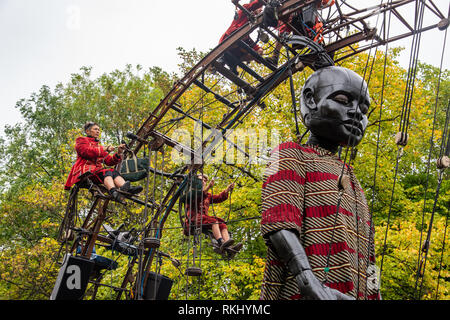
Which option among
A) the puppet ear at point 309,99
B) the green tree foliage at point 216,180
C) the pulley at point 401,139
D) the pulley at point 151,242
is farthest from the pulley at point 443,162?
the pulley at point 151,242

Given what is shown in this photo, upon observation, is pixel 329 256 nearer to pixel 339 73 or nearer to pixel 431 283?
pixel 339 73

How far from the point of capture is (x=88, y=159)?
6160mm

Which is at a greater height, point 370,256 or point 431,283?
point 431,283

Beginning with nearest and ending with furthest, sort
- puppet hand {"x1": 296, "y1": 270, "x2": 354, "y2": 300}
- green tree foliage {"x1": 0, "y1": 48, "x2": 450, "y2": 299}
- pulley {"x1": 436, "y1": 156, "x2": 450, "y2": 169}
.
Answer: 1. puppet hand {"x1": 296, "y1": 270, "x2": 354, "y2": 300}
2. pulley {"x1": 436, "y1": 156, "x2": 450, "y2": 169}
3. green tree foliage {"x1": 0, "y1": 48, "x2": 450, "y2": 299}

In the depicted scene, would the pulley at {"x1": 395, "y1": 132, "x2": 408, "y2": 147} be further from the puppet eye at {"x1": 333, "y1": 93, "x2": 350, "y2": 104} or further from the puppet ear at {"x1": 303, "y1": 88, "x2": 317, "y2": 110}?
the puppet ear at {"x1": 303, "y1": 88, "x2": 317, "y2": 110}

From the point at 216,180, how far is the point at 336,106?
16.0 feet

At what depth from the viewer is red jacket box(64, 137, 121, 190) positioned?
604 centimetres

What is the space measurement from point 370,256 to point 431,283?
493 cm

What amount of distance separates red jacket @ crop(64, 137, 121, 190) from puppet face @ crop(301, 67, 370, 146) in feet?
12.1

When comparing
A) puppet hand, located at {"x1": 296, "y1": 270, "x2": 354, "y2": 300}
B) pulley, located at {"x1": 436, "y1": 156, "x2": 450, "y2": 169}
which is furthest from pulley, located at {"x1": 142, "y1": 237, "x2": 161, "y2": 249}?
pulley, located at {"x1": 436, "y1": 156, "x2": 450, "y2": 169}

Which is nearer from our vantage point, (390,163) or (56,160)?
(390,163)

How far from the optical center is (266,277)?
8.71ft
